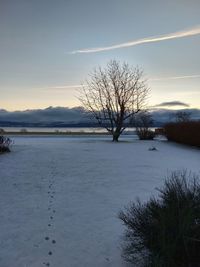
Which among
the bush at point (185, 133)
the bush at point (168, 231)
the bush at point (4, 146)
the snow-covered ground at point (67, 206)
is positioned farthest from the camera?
the bush at point (185, 133)

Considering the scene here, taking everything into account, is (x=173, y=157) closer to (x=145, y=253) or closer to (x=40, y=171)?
(x=40, y=171)

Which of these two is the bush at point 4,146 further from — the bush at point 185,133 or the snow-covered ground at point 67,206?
the bush at point 185,133

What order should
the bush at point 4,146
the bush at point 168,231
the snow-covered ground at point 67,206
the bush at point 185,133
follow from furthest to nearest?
the bush at point 185,133
the bush at point 4,146
the snow-covered ground at point 67,206
the bush at point 168,231

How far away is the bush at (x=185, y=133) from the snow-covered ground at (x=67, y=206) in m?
10.3

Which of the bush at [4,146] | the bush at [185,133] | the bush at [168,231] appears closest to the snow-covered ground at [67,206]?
the bush at [168,231]

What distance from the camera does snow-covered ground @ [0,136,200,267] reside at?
611 cm

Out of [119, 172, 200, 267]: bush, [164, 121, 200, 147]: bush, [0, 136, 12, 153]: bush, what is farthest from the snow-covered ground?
[164, 121, 200, 147]: bush

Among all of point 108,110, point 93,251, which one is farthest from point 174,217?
point 108,110

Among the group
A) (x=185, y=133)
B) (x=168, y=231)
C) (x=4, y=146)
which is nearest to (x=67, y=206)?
(x=168, y=231)

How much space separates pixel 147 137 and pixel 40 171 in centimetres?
2222

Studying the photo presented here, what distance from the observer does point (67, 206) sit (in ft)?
28.9

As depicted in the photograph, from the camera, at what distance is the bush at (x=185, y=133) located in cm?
2683

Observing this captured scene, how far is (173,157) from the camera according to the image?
1934 centimetres

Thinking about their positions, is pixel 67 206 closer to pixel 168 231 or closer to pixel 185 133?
pixel 168 231
